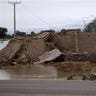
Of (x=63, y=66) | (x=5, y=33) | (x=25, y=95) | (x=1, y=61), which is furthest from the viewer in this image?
(x=5, y=33)

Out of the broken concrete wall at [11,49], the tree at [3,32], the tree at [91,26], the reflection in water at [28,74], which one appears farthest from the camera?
the tree at [3,32]

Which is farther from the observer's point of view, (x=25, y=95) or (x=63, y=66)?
(x=63, y=66)

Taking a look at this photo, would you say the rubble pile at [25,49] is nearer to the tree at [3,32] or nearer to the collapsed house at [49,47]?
the collapsed house at [49,47]

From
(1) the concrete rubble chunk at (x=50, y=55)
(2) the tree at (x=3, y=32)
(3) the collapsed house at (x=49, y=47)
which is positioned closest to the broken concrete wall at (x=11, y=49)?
(3) the collapsed house at (x=49, y=47)

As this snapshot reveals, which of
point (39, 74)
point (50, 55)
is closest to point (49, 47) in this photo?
point (50, 55)

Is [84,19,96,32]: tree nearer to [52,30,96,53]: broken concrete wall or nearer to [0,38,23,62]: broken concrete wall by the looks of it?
[52,30,96,53]: broken concrete wall

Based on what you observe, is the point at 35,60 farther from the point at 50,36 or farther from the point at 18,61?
the point at 50,36

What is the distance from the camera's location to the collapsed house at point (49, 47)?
4709cm

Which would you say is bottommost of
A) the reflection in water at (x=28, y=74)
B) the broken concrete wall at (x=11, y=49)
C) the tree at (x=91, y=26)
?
the reflection in water at (x=28, y=74)

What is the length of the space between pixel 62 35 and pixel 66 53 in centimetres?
469

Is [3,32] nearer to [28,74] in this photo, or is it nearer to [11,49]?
[11,49]

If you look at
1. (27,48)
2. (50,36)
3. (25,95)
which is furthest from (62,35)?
(25,95)

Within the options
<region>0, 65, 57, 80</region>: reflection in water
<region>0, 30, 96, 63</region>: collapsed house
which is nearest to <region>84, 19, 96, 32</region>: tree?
<region>0, 30, 96, 63</region>: collapsed house

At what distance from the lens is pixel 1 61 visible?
1809 inches
